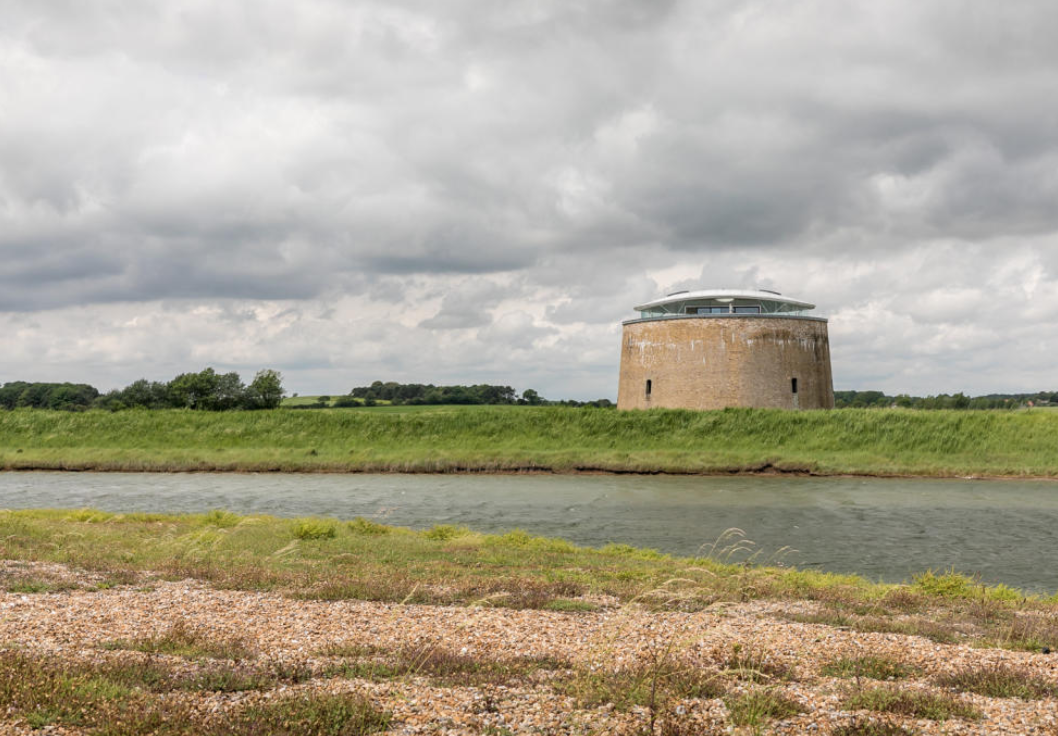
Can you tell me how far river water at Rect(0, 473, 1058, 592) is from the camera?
21484 millimetres

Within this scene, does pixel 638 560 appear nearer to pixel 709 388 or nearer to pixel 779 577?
pixel 779 577

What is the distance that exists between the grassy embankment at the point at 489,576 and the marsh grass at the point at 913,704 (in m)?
2.17

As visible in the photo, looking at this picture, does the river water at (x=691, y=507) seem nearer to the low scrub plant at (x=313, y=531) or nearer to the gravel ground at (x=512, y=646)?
the low scrub plant at (x=313, y=531)

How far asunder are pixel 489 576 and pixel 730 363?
43.3 m

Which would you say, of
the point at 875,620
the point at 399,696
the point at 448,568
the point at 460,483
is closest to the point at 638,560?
the point at 448,568

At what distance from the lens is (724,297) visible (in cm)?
5672

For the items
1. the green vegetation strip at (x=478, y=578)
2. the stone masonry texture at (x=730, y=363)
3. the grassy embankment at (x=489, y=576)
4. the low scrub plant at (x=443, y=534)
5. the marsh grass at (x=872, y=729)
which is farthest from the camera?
the stone masonry texture at (x=730, y=363)

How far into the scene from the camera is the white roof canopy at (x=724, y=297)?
5694 centimetres

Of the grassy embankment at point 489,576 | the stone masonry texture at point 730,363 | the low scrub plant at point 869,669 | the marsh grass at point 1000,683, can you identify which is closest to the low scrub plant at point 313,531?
the grassy embankment at point 489,576

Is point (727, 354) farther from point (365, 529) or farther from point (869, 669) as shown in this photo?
point (869, 669)

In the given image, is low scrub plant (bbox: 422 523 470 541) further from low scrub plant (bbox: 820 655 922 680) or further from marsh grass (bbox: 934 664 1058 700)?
marsh grass (bbox: 934 664 1058 700)

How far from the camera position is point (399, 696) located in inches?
268

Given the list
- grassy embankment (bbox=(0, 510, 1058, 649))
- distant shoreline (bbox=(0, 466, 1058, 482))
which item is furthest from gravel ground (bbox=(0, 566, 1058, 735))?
distant shoreline (bbox=(0, 466, 1058, 482))

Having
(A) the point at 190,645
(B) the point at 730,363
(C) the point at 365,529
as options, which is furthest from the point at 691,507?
(B) the point at 730,363
